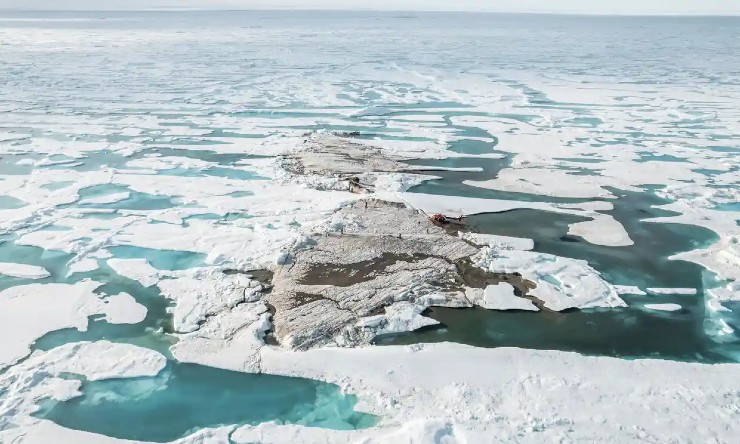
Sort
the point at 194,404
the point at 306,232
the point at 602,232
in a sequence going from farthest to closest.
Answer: the point at 602,232, the point at 306,232, the point at 194,404

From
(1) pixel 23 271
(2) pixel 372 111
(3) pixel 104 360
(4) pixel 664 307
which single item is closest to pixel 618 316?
(4) pixel 664 307

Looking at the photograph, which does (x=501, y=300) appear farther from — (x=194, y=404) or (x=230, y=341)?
(x=194, y=404)

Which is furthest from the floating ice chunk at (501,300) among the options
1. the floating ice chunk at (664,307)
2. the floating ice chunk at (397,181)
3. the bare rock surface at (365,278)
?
the floating ice chunk at (397,181)

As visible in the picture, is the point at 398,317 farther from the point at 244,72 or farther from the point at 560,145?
the point at 244,72

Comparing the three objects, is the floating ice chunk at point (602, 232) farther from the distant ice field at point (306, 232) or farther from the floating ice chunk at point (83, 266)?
the floating ice chunk at point (83, 266)

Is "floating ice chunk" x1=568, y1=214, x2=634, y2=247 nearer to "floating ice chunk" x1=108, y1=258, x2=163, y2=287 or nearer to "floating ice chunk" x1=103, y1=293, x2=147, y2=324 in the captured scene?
"floating ice chunk" x1=108, y1=258, x2=163, y2=287

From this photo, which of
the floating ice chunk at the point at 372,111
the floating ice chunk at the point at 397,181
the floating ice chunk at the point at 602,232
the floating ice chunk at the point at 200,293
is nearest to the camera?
the floating ice chunk at the point at 200,293

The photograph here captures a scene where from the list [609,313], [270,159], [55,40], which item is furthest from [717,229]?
[55,40]
